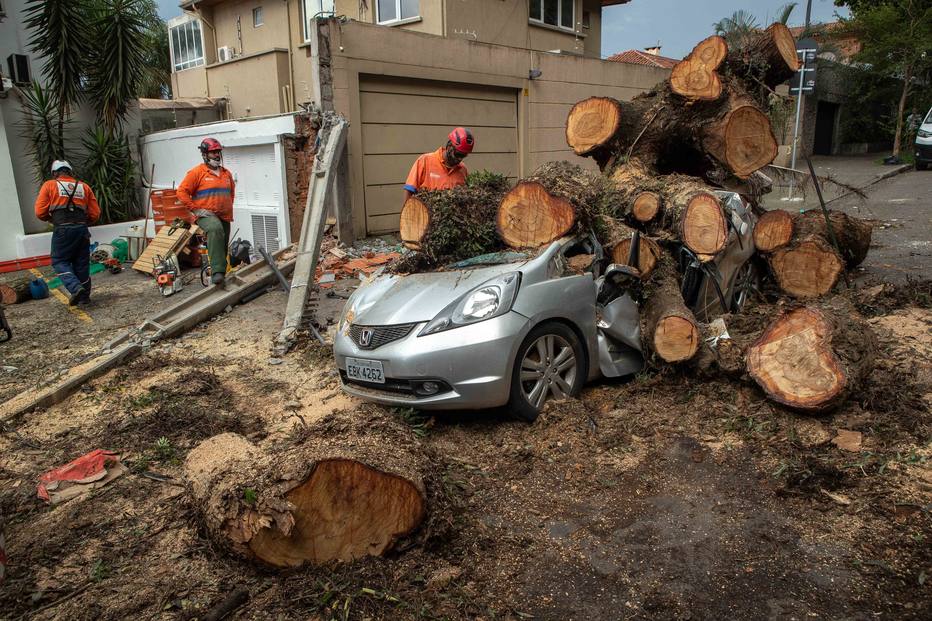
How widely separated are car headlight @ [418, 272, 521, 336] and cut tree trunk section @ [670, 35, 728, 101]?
11.5 ft

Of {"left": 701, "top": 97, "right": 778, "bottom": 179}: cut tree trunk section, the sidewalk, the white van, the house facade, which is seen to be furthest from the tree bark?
{"left": 701, "top": 97, "right": 778, "bottom": 179}: cut tree trunk section

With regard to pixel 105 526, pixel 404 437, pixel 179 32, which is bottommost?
pixel 105 526

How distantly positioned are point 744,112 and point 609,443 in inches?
159

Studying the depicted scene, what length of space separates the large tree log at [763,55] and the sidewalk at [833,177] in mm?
1156

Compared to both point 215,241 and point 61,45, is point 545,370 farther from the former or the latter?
point 61,45

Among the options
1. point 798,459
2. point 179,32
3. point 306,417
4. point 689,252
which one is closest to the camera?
point 798,459

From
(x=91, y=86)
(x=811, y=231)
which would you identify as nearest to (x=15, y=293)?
(x=91, y=86)

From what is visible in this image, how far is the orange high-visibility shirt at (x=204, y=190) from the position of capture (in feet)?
26.2

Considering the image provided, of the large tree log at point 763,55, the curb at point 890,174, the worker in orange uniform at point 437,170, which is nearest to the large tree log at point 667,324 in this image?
the worker in orange uniform at point 437,170

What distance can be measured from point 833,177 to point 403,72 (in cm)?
702

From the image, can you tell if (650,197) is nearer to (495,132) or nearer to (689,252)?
(689,252)

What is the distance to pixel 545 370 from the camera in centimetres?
426

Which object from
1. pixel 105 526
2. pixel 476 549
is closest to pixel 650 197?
pixel 476 549

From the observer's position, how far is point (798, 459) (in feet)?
11.9
